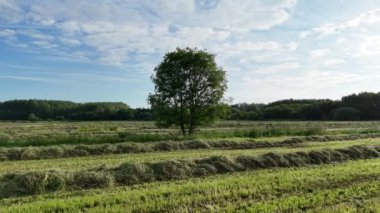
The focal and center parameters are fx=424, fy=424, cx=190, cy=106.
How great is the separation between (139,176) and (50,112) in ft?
452

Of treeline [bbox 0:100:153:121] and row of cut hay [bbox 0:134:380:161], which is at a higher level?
treeline [bbox 0:100:153:121]

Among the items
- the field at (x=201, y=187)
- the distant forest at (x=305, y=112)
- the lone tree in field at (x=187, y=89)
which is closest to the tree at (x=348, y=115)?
the distant forest at (x=305, y=112)

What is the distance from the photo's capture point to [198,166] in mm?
16062

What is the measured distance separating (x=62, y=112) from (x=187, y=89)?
11691cm

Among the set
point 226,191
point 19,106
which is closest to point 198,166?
point 226,191

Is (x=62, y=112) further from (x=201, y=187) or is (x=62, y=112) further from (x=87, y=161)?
(x=201, y=187)

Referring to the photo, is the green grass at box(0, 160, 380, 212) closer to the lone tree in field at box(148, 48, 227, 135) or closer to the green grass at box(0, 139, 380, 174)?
the green grass at box(0, 139, 380, 174)

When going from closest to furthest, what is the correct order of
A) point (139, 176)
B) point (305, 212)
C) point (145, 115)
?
point (305, 212), point (139, 176), point (145, 115)

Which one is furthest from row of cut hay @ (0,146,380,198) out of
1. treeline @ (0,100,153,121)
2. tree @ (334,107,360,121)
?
treeline @ (0,100,153,121)

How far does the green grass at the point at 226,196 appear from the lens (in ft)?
32.6

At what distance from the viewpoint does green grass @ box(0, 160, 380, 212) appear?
32.6ft

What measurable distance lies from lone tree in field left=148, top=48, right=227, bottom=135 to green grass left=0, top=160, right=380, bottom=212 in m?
21.6

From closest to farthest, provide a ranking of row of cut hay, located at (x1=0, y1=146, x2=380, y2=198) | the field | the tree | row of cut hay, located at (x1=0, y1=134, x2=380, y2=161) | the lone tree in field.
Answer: the field → row of cut hay, located at (x1=0, y1=146, x2=380, y2=198) → row of cut hay, located at (x1=0, y1=134, x2=380, y2=161) → the lone tree in field → the tree

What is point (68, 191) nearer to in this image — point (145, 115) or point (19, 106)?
point (145, 115)
